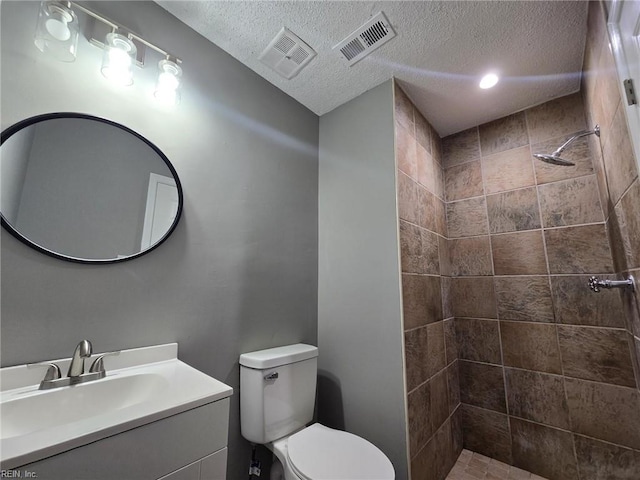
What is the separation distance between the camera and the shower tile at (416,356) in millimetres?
1420

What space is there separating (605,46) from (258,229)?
1691mm

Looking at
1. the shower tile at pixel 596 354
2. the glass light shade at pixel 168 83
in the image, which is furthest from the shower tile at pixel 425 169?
the glass light shade at pixel 168 83

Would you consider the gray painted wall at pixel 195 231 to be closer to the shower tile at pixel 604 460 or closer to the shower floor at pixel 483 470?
the shower floor at pixel 483 470

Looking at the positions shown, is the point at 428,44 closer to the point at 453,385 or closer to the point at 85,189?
the point at 85,189

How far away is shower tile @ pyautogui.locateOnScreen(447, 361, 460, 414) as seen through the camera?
184 centimetres

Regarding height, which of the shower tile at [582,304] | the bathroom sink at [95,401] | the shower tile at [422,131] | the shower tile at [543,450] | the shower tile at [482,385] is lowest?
the shower tile at [543,450]

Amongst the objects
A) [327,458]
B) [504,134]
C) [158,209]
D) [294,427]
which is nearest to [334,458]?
[327,458]

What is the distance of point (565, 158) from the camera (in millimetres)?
1772

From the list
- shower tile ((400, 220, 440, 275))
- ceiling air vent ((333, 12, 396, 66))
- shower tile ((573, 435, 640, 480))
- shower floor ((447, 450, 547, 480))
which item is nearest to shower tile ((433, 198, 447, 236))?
shower tile ((400, 220, 440, 275))

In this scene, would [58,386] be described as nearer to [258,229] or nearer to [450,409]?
[258,229]

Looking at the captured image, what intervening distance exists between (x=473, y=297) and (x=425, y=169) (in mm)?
1001

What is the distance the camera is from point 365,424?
4.89 ft

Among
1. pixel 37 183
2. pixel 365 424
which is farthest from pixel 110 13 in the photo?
pixel 365 424

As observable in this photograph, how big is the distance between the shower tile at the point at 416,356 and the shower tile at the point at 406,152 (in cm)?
95
